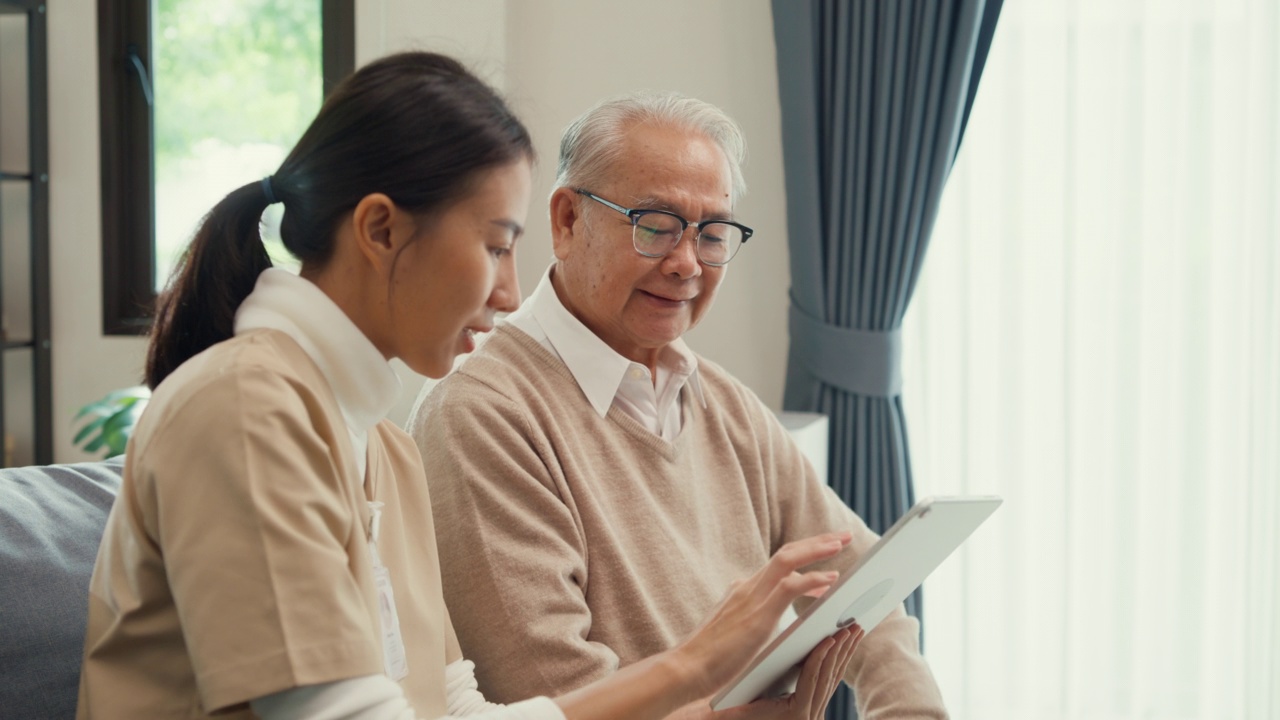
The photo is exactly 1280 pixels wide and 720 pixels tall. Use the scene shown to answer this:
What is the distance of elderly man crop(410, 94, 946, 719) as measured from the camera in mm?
1399

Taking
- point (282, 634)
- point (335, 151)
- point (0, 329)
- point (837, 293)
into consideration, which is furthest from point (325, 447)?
point (0, 329)

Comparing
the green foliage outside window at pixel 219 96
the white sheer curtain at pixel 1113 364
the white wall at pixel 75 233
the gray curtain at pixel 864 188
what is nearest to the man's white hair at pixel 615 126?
the gray curtain at pixel 864 188

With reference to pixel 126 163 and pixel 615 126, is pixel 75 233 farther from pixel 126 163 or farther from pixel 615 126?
pixel 615 126

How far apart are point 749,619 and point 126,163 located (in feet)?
9.22

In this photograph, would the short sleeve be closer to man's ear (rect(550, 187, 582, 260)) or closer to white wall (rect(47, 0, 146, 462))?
man's ear (rect(550, 187, 582, 260))

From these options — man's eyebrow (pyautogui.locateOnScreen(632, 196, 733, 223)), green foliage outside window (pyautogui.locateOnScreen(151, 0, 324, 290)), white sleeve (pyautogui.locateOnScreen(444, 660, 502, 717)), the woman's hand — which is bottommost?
white sleeve (pyautogui.locateOnScreen(444, 660, 502, 717))

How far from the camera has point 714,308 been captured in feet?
9.95

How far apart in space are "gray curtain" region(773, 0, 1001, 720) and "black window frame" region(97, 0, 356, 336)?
135 cm

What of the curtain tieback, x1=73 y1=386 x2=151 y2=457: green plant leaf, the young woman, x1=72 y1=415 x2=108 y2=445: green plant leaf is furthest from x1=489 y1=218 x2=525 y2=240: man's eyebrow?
x1=72 y1=415 x2=108 y2=445: green plant leaf

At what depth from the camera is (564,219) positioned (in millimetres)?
1677

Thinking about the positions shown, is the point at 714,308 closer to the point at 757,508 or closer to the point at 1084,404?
the point at 1084,404

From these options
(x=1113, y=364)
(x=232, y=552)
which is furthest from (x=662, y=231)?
(x=1113, y=364)

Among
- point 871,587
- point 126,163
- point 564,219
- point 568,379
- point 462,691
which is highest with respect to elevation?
point 126,163

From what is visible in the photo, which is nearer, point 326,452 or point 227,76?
point 326,452
